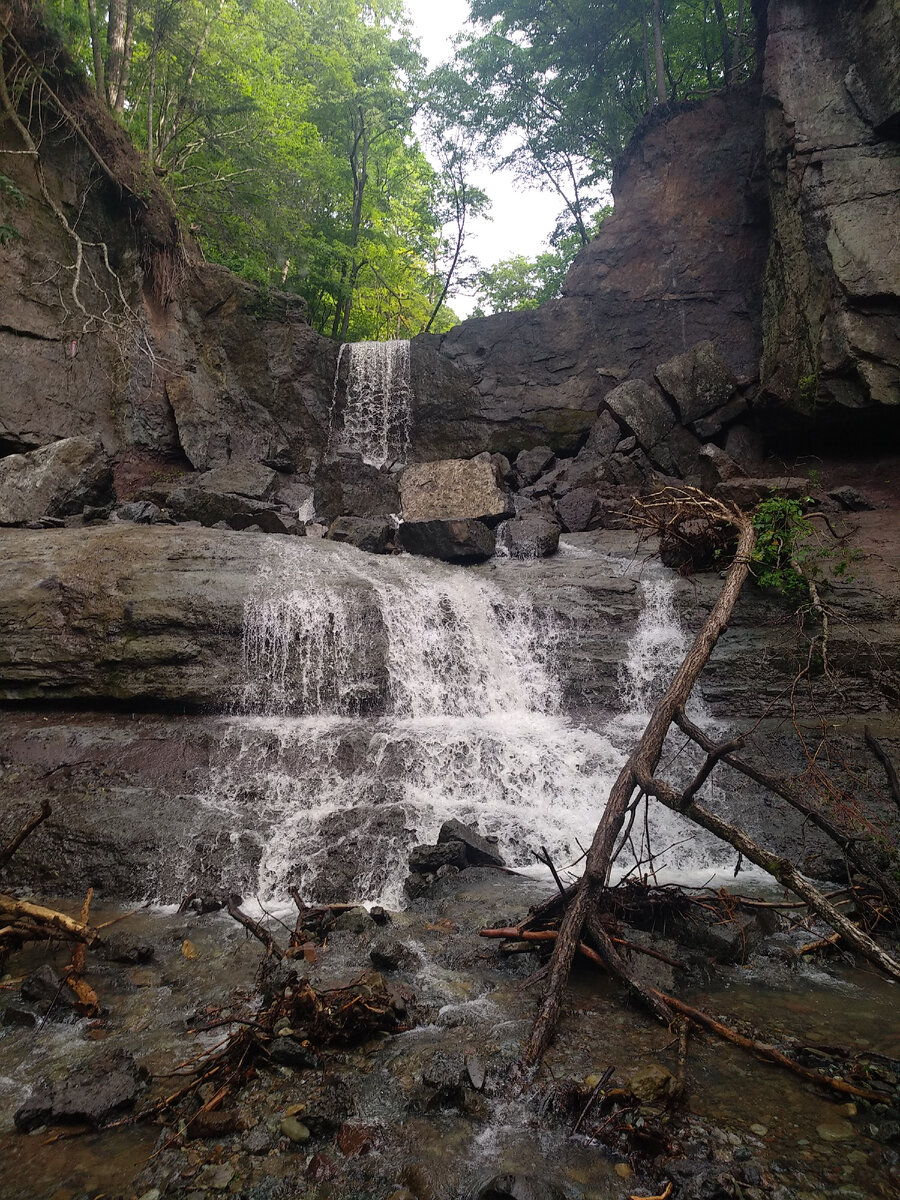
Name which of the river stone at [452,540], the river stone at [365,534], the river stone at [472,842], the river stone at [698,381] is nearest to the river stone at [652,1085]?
the river stone at [472,842]

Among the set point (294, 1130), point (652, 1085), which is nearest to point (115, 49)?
point (294, 1130)

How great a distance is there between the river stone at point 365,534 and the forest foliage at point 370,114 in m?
10.1

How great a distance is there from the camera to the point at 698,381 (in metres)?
15.0

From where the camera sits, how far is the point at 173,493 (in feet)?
38.7

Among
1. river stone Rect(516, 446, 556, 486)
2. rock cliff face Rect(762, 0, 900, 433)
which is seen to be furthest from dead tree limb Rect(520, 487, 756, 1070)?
river stone Rect(516, 446, 556, 486)

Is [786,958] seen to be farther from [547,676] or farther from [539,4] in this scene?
[539,4]

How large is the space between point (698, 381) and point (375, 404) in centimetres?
813

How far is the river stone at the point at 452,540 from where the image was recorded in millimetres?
11227

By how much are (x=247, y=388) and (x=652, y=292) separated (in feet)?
36.8

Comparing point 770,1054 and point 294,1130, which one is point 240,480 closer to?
point 294,1130

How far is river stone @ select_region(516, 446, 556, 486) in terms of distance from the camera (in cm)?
1588

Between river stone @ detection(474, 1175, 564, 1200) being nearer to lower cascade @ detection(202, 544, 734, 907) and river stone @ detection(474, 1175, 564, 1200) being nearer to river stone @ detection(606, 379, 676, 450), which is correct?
lower cascade @ detection(202, 544, 734, 907)

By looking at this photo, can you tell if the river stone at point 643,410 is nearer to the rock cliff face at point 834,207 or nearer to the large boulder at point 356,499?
the rock cliff face at point 834,207

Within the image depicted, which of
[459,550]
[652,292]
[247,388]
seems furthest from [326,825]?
[652,292]
